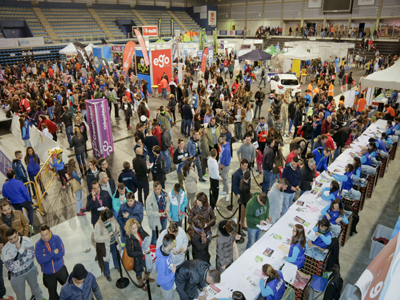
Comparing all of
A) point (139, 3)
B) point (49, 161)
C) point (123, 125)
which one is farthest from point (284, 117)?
point (139, 3)

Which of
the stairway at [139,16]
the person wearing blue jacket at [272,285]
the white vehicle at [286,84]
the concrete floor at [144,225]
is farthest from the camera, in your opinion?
the stairway at [139,16]

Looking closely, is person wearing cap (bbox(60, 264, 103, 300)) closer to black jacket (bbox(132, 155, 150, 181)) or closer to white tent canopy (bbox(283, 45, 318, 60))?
black jacket (bbox(132, 155, 150, 181))

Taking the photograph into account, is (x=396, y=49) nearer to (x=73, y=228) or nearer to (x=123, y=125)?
(x=123, y=125)

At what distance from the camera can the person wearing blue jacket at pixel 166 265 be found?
3.64 m

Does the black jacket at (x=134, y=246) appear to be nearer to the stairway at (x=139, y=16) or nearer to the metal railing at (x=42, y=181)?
the metal railing at (x=42, y=181)

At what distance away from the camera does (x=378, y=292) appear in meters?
1.93

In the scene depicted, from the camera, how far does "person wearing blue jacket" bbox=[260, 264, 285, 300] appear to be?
3.51 meters

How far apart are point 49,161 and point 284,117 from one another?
25.8 ft

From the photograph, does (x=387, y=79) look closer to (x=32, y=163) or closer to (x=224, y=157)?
(x=224, y=157)

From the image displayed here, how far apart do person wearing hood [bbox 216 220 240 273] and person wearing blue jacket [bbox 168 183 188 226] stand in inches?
45.6

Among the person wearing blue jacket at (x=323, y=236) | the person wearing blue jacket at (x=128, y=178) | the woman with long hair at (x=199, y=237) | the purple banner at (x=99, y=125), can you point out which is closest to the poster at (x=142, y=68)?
the purple banner at (x=99, y=125)

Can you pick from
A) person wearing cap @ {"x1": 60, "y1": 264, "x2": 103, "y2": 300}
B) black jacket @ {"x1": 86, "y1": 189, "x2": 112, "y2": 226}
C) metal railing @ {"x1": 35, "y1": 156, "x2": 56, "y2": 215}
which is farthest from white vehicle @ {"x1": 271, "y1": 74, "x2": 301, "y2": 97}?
person wearing cap @ {"x1": 60, "y1": 264, "x2": 103, "y2": 300}

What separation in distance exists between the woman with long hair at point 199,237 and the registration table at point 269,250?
0.46 metres

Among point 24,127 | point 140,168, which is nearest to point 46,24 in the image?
point 24,127
